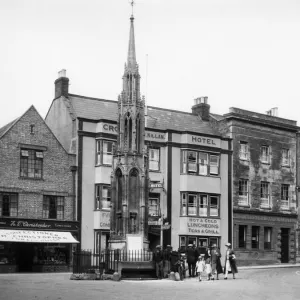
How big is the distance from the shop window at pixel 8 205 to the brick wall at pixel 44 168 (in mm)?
249

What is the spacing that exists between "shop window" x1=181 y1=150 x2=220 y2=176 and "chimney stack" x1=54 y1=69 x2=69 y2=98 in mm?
9051

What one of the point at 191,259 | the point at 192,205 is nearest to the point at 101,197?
the point at 192,205

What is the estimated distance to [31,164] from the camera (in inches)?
1704

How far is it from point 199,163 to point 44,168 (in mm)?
11465

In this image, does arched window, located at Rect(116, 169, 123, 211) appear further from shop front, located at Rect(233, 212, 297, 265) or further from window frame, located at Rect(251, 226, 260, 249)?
window frame, located at Rect(251, 226, 260, 249)

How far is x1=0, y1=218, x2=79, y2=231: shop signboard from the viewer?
41.2 meters

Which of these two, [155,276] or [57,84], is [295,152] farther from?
[155,276]

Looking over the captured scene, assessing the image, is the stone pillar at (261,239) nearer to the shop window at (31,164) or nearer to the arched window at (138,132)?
the shop window at (31,164)

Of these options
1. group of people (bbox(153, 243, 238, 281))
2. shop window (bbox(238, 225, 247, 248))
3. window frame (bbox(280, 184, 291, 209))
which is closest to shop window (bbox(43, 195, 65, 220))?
group of people (bbox(153, 243, 238, 281))

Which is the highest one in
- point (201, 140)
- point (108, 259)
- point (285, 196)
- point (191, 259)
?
point (201, 140)

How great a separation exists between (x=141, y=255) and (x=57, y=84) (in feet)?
71.8

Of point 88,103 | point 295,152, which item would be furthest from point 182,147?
point 295,152

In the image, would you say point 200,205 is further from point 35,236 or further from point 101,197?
point 35,236

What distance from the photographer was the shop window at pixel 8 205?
1636 inches
